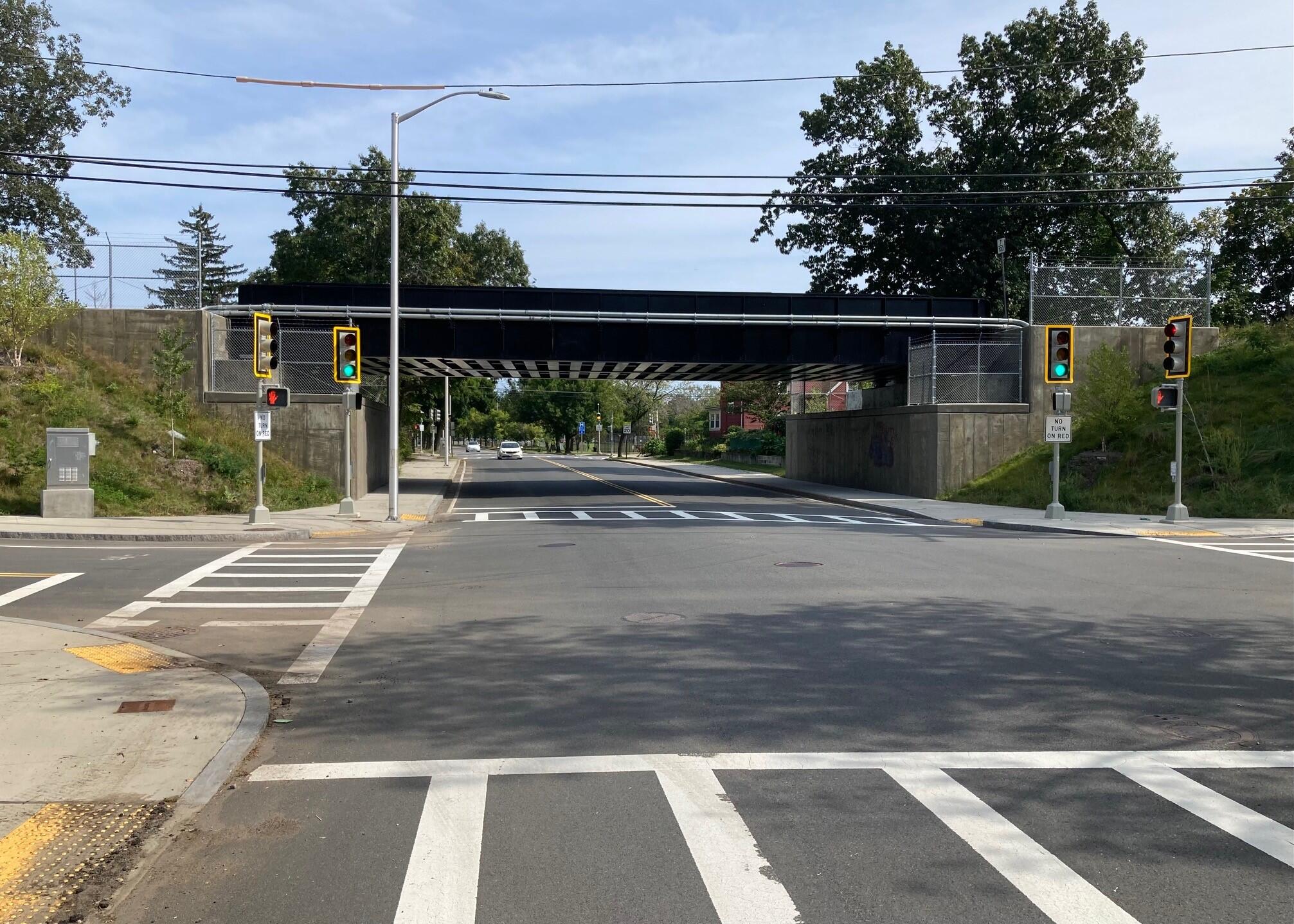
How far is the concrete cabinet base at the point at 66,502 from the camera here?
22.2 metres

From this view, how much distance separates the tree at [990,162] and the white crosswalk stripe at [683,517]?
1118 inches

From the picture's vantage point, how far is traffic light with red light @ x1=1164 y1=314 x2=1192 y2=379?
Result: 74.3 feet

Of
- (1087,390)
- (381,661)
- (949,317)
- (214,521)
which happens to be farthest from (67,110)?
(381,661)

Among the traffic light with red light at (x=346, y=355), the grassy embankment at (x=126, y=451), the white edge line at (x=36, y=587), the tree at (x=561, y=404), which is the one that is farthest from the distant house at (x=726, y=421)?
the white edge line at (x=36, y=587)

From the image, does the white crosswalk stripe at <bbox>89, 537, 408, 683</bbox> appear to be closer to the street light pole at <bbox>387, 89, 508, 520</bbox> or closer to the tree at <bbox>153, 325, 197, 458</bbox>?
the street light pole at <bbox>387, 89, 508, 520</bbox>

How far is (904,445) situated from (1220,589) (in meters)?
22.0

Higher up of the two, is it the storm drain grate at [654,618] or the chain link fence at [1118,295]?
the chain link fence at [1118,295]

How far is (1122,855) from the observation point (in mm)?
4844

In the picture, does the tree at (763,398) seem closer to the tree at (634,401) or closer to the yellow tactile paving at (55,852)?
the tree at (634,401)

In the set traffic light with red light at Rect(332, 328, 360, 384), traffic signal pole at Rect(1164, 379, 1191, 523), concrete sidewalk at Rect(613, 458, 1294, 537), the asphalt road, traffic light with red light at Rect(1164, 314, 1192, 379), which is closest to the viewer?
the asphalt road

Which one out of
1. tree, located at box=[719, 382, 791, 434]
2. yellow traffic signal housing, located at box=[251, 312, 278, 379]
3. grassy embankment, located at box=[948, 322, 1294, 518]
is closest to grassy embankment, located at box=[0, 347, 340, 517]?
yellow traffic signal housing, located at box=[251, 312, 278, 379]

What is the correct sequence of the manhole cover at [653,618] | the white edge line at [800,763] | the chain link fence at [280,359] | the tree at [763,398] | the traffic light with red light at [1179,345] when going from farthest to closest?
the tree at [763,398], the chain link fence at [280,359], the traffic light with red light at [1179,345], the manhole cover at [653,618], the white edge line at [800,763]

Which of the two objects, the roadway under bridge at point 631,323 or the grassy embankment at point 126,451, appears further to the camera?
the roadway under bridge at point 631,323

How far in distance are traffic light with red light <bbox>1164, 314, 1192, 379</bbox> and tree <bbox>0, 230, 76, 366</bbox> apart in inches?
1069
